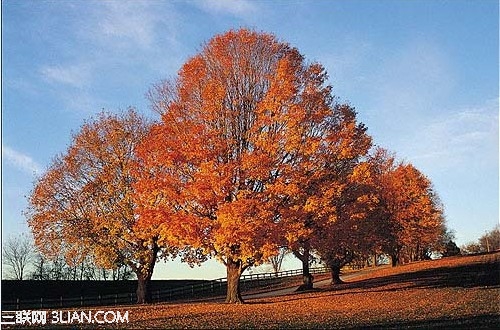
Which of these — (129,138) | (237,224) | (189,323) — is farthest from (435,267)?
(189,323)

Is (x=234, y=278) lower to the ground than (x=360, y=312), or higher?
higher

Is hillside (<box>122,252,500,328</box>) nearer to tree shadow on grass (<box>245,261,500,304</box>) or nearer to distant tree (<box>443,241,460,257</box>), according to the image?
tree shadow on grass (<box>245,261,500,304</box>)

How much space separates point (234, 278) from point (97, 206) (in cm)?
1235

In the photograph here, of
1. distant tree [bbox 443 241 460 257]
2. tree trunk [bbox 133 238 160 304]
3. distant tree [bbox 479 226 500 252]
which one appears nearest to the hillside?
tree trunk [bbox 133 238 160 304]

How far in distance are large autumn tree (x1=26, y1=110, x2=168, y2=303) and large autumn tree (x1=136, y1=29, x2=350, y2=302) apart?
24.3ft

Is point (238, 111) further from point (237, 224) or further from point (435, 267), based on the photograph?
point (435, 267)

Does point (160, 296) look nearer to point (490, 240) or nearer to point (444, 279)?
point (444, 279)

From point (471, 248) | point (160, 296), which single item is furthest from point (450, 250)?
point (160, 296)

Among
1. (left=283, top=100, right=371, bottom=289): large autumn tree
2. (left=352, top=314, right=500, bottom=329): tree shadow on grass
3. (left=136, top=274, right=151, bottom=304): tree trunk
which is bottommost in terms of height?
(left=352, top=314, right=500, bottom=329): tree shadow on grass

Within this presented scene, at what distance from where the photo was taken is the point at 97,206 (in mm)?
35250

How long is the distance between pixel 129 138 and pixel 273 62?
13.8 metres

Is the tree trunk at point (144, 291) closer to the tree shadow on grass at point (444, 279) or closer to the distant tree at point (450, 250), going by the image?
the tree shadow on grass at point (444, 279)

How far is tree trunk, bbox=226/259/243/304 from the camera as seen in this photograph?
27234 millimetres

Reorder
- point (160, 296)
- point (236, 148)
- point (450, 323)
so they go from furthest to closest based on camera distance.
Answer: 1. point (160, 296)
2. point (236, 148)
3. point (450, 323)
